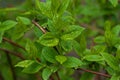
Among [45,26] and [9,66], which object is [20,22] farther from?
[9,66]

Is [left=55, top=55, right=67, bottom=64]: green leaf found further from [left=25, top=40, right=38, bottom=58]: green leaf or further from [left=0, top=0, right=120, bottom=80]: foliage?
[left=25, top=40, right=38, bottom=58]: green leaf

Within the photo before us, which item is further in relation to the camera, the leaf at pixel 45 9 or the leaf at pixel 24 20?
the leaf at pixel 24 20

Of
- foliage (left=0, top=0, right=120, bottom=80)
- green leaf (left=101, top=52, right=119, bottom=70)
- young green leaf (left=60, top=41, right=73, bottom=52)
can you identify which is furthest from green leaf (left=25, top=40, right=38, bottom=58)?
green leaf (left=101, top=52, right=119, bottom=70)

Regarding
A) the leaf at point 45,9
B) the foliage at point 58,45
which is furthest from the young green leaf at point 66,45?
the leaf at point 45,9

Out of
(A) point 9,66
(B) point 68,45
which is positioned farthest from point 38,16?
(A) point 9,66

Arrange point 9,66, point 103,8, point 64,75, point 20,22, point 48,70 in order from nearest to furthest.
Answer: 1. point 48,70
2. point 20,22
3. point 64,75
4. point 9,66
5. point 103,8

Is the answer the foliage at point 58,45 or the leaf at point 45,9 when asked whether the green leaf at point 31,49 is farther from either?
the leaf at point 45,9

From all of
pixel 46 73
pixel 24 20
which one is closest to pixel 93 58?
pixel 46 73
